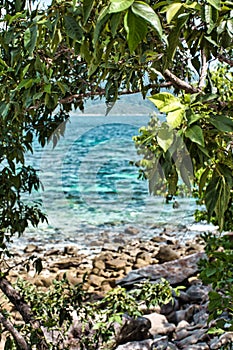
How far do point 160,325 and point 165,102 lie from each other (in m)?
3.11

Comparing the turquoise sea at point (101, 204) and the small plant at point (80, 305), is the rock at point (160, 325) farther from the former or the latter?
the turquoise sea at point (101, 204)

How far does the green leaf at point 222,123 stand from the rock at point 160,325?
2948 mm

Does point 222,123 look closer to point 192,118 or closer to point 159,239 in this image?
point 192,118

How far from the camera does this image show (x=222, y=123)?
0.83 m

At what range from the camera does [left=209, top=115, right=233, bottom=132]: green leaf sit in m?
0.82

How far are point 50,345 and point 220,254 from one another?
2.74 feet

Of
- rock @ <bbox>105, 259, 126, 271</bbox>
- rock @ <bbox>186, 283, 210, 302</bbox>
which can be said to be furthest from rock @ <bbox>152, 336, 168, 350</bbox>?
rock @ <bbox>105, 259, 126, 271</bbox>

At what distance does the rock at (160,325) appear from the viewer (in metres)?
3.60

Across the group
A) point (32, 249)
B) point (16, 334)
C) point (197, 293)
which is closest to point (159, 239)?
point (32, 249)

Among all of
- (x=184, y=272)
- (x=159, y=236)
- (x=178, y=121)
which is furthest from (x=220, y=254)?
(x=159, y=236)

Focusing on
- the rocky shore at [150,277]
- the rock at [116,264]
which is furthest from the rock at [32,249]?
the rock at [116,264]

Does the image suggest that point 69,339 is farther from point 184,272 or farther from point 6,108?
point 184,272

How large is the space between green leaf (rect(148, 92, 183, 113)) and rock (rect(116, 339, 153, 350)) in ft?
7.66

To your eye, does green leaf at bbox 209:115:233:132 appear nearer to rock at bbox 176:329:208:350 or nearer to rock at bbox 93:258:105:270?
rock at bbox 176:329:208:350
